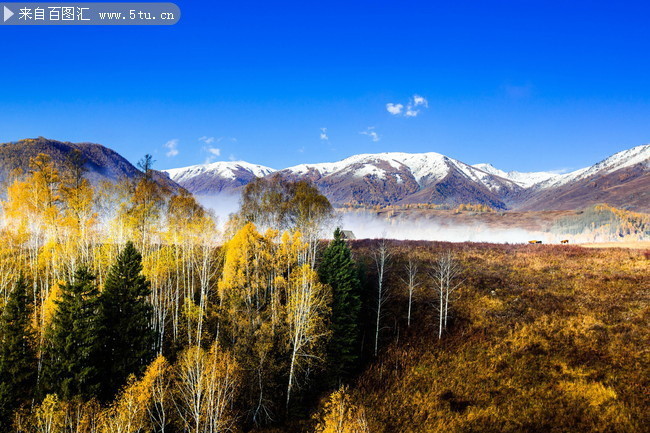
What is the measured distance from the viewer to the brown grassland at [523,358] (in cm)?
2436

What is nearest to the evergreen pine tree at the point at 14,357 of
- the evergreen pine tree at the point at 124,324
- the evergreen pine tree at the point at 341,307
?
the evergreen pine tree at the point at 124,324

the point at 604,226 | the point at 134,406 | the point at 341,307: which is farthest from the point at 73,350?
the point at 604,226

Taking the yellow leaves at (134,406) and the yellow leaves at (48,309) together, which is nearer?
the yellow leaves at (134,406)

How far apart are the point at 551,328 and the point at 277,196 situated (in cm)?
3407

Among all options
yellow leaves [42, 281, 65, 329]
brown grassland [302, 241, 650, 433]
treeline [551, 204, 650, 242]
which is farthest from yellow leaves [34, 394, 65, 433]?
treeline [551, 204, 650, 242]

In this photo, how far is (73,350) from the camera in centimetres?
2383

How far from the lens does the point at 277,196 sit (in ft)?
146

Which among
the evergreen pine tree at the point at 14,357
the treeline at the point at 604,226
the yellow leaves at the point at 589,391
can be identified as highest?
the treeline at the point at 604,226

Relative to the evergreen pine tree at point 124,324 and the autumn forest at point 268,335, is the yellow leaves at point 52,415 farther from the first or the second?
the evergreen pine tree at point 124,324

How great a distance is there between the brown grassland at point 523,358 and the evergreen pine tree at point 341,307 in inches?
92.3

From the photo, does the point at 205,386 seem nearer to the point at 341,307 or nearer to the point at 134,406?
the point at 134,406

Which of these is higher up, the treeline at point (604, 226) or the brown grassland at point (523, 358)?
the treeline at point (604, 226)

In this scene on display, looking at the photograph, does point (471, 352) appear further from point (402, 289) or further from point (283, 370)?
point (283, 370)

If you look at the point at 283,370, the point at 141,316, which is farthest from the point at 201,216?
the point at 283,370
